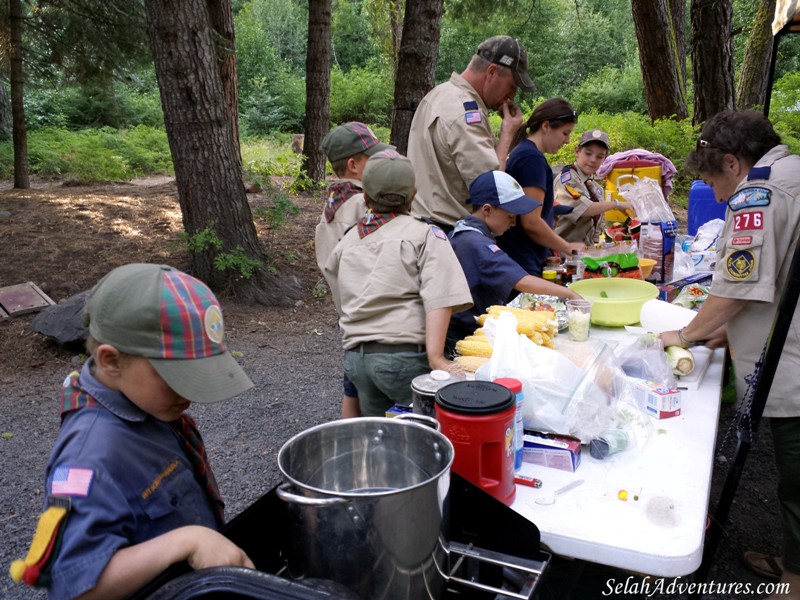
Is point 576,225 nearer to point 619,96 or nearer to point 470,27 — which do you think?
point 470,27

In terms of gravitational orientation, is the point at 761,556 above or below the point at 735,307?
below

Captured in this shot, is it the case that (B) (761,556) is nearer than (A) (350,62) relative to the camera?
Yes

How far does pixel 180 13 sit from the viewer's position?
5.71m

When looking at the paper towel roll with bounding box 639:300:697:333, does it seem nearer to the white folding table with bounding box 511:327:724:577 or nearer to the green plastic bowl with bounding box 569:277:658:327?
the green plastic bowl with bounding box 569:277:658:327

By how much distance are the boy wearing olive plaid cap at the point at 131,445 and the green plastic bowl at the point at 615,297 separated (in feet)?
6.70

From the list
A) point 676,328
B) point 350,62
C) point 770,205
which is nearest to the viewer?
point 770,205

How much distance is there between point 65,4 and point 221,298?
629 cm

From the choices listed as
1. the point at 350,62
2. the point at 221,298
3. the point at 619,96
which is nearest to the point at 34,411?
the point at 221,298

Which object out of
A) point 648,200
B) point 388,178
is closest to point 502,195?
point 388,178

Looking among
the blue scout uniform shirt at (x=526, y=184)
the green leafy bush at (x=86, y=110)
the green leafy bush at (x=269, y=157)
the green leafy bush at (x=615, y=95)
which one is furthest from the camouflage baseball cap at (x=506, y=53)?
the green leafy bush at (x=615, y=95)

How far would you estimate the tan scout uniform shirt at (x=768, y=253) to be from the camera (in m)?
2.28

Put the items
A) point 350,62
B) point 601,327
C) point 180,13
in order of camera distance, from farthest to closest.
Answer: point 350,62 → point 180,13 → point 601,327

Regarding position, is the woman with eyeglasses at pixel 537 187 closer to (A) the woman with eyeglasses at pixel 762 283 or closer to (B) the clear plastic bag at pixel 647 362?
(A) the woman with eyeglasses at pixel 762 283

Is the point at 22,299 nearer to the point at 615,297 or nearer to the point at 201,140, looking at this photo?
the point at 201,140
